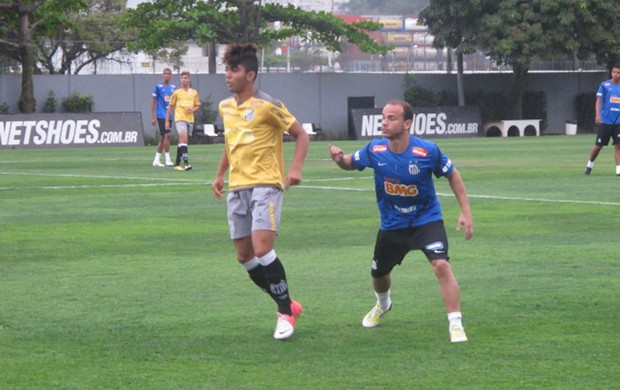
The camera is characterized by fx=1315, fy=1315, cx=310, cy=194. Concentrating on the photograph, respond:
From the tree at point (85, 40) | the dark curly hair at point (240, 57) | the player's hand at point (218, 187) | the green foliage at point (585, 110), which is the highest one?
the tree at point (85, 40)

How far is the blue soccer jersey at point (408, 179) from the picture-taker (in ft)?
28.7

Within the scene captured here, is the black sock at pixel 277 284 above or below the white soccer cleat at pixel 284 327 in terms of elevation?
above

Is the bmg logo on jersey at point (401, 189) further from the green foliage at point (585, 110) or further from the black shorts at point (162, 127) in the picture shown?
the green foliage at point (585, 110)

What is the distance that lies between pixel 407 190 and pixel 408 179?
80 millimetres

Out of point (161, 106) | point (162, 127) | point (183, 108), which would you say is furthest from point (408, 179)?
point (161, 106)

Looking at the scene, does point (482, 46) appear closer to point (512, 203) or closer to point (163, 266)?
point (512, 203)

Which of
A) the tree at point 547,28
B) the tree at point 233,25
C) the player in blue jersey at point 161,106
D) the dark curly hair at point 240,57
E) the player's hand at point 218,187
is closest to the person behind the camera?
the dark curly hair at point 240,57

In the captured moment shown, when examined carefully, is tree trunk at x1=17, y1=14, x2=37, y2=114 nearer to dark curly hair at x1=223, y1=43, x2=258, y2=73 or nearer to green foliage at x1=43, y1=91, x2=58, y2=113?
green foliage at x1=43, y1=91, x2=58, y2=113

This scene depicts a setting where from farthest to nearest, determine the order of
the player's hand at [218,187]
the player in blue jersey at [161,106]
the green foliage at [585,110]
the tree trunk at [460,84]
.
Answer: the green foliage at [585,110] < the tree trunk at [460,84] < the player in blue jersey at [161,106] < the player's hand at [218,187]

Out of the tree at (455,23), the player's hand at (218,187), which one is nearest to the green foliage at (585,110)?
the tree at (455,23)

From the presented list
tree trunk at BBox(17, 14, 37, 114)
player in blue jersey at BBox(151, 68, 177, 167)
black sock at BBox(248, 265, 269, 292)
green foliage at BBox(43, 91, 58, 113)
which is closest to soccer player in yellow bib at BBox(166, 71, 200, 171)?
player in blue jersey at BBox(151, 68, 177, 167)

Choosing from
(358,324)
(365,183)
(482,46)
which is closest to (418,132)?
(482,46)

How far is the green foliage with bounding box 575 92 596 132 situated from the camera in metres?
59.6

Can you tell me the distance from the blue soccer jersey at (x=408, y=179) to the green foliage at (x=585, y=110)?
52.1 metres
